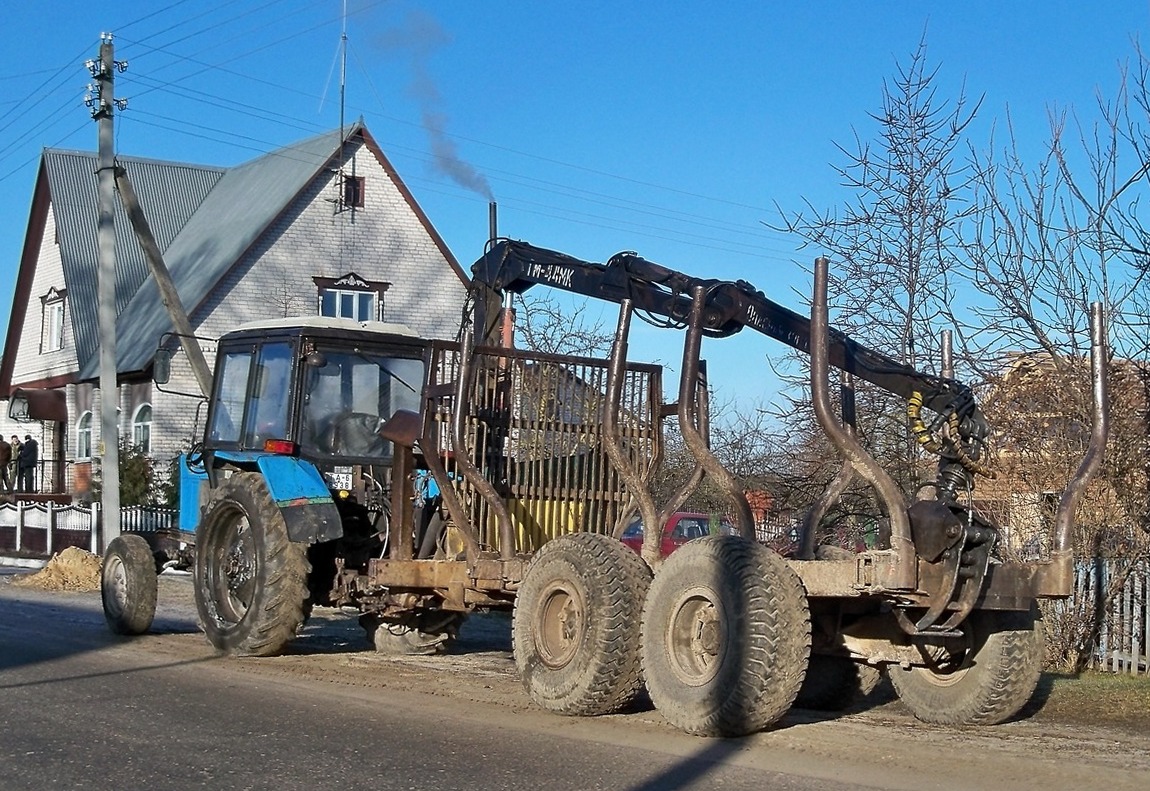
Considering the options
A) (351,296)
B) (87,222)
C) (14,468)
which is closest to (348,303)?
(351,296)

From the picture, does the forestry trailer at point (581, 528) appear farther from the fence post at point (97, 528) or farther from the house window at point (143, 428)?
the house window at point (143, 428)

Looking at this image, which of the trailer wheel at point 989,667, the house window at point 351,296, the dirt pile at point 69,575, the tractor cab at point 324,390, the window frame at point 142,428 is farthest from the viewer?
the house window at point 351,296

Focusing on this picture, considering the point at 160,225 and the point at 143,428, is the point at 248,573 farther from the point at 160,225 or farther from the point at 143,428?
the point at 160,225

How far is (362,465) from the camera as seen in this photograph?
464 inches

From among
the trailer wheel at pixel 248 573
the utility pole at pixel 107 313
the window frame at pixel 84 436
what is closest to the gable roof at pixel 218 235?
the window frame at pixel 84 436

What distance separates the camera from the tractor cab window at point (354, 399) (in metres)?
11.9

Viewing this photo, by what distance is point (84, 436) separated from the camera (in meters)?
37.2

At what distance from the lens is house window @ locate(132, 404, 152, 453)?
112 feet

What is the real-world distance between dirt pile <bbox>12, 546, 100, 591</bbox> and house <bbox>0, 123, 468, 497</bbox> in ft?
36.1

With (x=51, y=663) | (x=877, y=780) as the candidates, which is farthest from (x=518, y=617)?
(x=51, y=663)

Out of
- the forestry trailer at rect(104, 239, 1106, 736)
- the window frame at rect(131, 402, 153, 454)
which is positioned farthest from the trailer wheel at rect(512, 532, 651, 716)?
the window frame at rect(131, 402, 153, 454)

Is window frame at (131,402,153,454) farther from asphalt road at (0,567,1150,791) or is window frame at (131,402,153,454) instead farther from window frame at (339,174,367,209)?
asphalt road at (0,567,1150,791)

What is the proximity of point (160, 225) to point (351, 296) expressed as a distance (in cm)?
633

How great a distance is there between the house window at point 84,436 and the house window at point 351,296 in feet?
22.3
